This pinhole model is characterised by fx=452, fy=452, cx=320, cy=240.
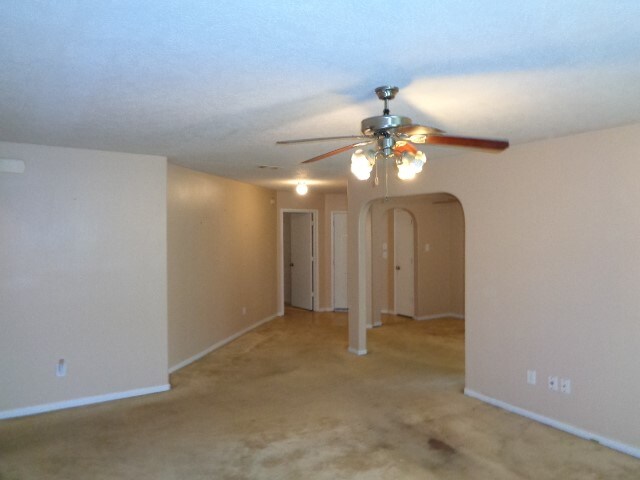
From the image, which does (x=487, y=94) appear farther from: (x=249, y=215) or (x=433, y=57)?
(x=249, y=215)

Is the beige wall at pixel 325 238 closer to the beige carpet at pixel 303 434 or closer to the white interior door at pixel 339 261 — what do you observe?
the white interior door at pixel 339 261

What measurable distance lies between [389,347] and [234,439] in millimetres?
3035

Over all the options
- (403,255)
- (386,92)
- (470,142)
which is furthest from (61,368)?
(403,255)

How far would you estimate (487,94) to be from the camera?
2.42 m

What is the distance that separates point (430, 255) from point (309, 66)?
633 centimetres

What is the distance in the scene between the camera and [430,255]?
26.0ft

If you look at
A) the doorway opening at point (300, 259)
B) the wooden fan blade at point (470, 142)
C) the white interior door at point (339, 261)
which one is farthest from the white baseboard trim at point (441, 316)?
the wooden fan blade at point (470, 142)

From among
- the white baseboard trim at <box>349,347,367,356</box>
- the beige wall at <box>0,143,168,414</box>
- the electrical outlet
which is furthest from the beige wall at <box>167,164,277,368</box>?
the white baseboard trim at <box>349,347,367,356</box>

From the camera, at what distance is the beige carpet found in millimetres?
2930

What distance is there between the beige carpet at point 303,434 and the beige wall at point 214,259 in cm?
64

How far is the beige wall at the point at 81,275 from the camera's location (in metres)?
3.76

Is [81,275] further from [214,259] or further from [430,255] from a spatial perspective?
[430,255]

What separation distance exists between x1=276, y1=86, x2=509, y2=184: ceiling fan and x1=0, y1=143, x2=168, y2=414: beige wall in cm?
262

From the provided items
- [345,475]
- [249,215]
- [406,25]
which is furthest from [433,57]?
[249,215]
